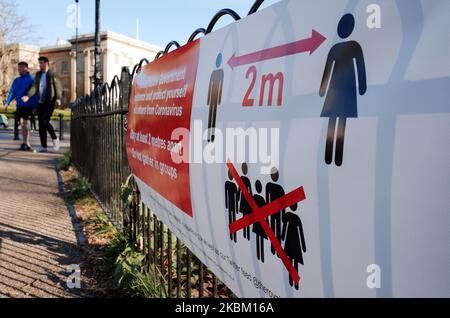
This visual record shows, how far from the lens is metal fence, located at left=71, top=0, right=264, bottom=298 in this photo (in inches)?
111

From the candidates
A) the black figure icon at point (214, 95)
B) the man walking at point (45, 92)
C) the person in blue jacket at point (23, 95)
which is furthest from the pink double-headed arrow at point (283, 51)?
the person in blue jacket at point (23, 95)

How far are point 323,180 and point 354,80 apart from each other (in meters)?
0.25

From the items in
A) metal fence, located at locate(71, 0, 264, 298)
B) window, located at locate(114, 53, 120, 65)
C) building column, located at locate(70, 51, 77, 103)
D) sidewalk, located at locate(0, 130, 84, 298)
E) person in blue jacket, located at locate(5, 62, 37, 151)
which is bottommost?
sidewalk, located at locate(0, 130, 84, 298)

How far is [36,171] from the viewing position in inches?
357

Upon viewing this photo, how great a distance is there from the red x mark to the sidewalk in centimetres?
215

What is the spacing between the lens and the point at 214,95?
6.22ft

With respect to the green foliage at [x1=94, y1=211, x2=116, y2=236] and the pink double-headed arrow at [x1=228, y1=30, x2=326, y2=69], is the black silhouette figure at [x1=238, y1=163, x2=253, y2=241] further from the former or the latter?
the green foliage at [x1=94, y1=211, x2=116, y2=236]

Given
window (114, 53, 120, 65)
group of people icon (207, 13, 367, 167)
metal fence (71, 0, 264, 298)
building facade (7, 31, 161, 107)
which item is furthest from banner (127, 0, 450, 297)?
window (114, 53, 120, 65)

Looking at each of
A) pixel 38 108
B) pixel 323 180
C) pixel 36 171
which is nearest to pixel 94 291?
pixel 323 180

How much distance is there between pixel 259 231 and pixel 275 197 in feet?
0.58

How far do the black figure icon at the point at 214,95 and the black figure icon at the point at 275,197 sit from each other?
0.53 meters

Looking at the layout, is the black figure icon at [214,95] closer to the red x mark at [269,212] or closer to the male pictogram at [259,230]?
the red x mark at [269,212]

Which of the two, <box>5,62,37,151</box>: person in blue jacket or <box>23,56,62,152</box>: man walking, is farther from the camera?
<box>5,62,37,151</box>: person in blue jacket

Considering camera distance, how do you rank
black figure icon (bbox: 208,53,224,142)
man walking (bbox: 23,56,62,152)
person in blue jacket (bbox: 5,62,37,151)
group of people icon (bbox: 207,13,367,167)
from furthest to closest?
person in blue jacket (bbox: 5,62,37,151)
man walking (bbox: 23,56,62,152)
black figure icon (bbox: 208,53,224,142)
group of people icon (bbox: 207,13,367,167)
